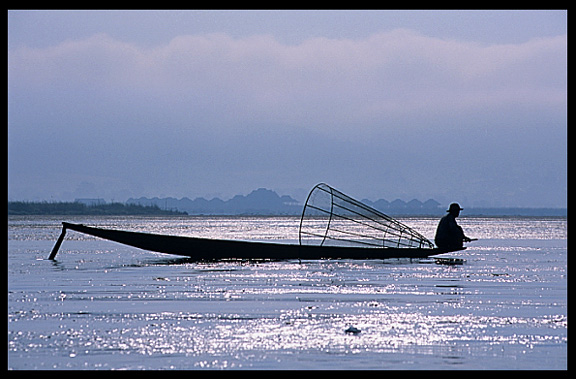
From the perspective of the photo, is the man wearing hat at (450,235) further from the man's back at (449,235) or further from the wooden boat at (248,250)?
the wooden boat at (248,250)

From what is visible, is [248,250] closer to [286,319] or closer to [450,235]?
[450,235]

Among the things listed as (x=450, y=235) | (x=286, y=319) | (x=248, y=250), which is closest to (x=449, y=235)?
(x=450, y=235)

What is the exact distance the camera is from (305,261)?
33375 millimetres

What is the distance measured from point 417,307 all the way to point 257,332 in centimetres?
465

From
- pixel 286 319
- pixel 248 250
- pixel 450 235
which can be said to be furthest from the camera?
pixel 248 250

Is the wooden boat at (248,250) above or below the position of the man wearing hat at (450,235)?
below

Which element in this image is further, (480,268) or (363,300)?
(480,268)

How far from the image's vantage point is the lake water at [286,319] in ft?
40.2

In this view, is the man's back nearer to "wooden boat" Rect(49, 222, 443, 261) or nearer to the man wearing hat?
the man wearing hat

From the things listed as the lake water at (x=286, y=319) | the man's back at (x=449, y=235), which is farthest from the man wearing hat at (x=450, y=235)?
the lake water at (x=286, y=319)

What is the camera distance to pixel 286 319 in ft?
52.4
